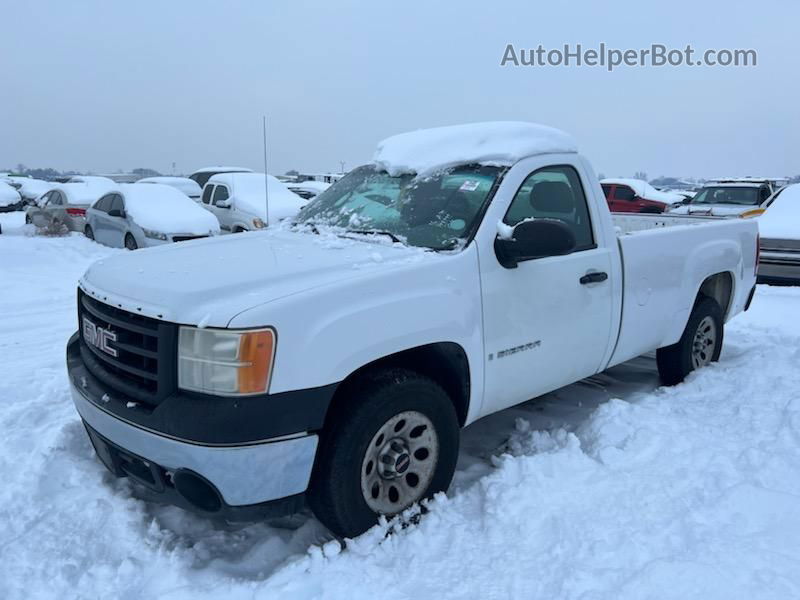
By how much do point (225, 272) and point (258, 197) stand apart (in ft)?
36.8

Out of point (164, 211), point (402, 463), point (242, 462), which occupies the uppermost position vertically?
point (164, 211)

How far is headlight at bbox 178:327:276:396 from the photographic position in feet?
Result: 8.11

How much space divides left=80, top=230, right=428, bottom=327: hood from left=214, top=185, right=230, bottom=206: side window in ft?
37.2

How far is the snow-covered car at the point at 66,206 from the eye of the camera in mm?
14680

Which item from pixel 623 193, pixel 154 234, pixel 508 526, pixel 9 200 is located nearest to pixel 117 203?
pixel 154 234

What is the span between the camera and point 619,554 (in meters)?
2.71

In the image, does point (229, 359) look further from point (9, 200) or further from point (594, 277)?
point (9, 200)

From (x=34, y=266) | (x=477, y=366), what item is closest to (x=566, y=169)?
(x=477, y=366)

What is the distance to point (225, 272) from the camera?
2949 millimetres

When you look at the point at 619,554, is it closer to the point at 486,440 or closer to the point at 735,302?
the point at 486,440

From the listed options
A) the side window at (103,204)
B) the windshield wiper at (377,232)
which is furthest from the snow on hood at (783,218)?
the side window at (103,204)

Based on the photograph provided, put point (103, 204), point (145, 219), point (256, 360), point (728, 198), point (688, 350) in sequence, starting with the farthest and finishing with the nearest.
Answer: point (728, 198)
point (103, 204)
point (145, 219)
point (688, 350)
point (256, 360)

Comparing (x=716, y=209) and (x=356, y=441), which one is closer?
(x=356, y=441)

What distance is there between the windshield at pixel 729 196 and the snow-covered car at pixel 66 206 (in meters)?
15.5
